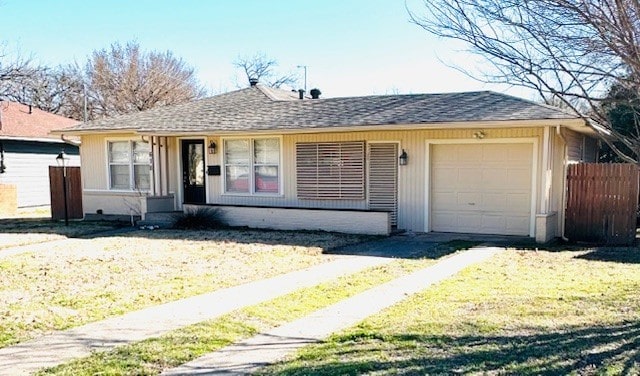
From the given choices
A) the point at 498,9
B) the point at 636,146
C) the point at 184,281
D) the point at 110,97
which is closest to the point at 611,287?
the point at 636,146

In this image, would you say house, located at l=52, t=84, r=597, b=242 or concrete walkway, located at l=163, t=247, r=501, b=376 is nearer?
concrete walkway, located at l=163, t=247, r=501, b=376

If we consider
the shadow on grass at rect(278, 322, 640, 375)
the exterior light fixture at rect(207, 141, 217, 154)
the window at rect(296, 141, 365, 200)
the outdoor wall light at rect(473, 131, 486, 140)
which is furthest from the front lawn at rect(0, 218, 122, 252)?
the outdoor wall light at rect(473, 131, 486, 140)

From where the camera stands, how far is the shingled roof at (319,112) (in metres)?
12.0

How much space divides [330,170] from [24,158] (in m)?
13.4

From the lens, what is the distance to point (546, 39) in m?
5.07

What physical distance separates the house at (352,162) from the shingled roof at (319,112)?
58 mm

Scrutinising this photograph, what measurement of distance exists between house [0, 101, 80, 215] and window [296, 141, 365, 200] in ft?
32.1

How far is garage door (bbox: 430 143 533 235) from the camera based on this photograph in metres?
11.9

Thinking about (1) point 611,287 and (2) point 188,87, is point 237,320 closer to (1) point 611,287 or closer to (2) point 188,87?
(1) point 611,287

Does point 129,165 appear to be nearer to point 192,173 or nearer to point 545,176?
point 192,173

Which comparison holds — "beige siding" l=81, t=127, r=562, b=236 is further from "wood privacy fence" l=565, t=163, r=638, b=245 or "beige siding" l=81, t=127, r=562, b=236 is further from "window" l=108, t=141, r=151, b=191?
"wood privacy fence" l=565, t=163, r=638, b=245

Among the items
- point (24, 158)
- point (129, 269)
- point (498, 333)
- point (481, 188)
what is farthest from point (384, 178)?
point (24, 158)

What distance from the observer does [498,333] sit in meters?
4.76

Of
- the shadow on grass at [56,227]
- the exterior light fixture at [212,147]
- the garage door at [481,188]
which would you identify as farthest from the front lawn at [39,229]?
the garage door at [481,188]
